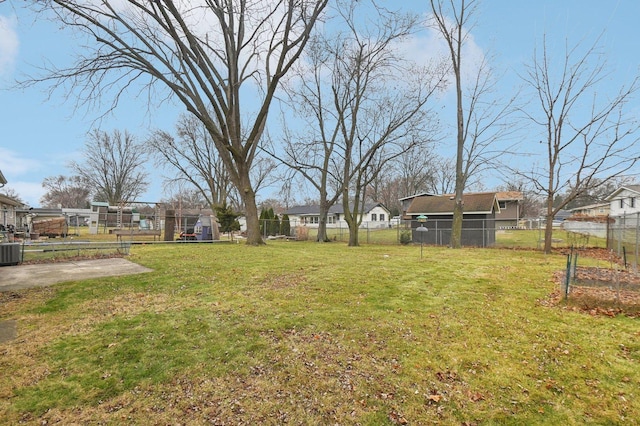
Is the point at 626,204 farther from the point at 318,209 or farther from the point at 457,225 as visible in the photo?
the point at 318,209

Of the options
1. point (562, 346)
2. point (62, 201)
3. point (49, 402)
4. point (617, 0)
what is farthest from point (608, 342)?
point (62, 201)

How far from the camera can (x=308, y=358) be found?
3.43m

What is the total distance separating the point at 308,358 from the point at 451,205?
22916mm

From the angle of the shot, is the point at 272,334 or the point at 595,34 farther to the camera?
the point at 595,34

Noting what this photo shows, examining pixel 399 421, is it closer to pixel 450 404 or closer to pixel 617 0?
pixel 450 404

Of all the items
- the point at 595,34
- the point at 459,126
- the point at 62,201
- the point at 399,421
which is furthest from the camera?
the point at 62,201

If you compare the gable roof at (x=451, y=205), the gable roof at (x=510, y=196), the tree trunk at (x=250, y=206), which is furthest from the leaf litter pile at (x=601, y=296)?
the gable roof at (x=510, y=196)

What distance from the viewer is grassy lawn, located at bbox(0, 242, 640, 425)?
2650 mm

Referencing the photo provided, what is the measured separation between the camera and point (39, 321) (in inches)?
165

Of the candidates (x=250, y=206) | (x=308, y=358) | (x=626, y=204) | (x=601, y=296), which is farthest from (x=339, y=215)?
(x=308, y=358)

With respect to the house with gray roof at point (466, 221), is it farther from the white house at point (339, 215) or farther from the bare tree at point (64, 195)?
the bare tree at point (64, 195)

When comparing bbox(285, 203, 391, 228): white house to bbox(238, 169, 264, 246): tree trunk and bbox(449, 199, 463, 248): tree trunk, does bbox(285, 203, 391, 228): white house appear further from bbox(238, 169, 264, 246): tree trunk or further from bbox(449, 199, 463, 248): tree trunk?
bbox(238, 169, 264, 246): tree trunk

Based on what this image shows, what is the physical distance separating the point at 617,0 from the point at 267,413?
56.9 feet

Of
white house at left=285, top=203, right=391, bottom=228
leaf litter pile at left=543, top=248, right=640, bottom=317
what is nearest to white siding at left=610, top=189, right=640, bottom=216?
white house at left=285, top=203, right=391, bottom=228
